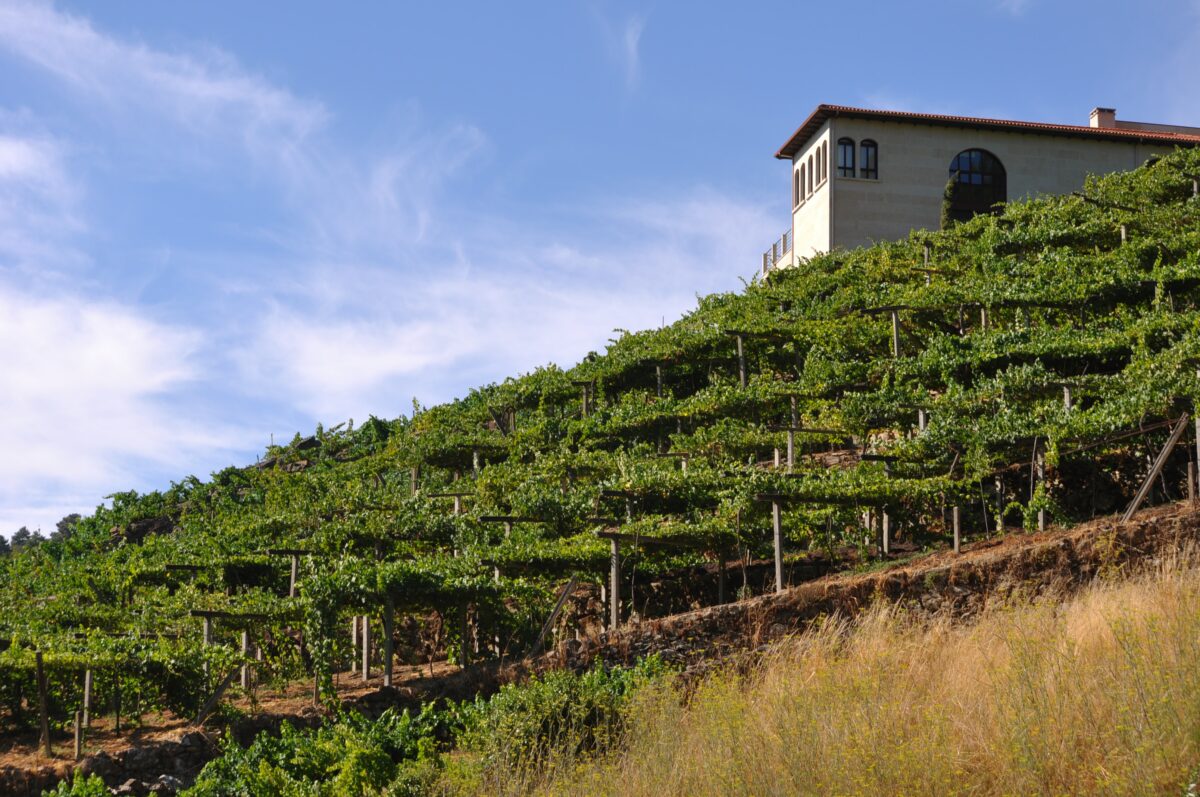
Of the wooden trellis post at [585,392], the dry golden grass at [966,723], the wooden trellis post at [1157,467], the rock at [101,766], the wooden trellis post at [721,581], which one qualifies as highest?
the wooden trellis post at [585,392]

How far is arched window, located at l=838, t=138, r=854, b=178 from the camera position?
38031 millimetres

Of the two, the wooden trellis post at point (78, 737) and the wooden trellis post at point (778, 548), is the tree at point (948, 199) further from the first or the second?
the wooden trellis post at point (78, 737)

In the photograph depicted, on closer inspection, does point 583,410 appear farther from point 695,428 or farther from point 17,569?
point 17,569

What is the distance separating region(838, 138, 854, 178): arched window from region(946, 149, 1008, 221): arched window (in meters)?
3.10

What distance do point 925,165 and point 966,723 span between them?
3286cm

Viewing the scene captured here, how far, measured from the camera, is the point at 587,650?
13.3 metres

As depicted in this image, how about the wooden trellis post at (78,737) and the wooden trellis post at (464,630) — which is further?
the wooden trellis post at (464,630)

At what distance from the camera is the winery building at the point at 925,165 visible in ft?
124

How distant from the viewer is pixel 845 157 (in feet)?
125

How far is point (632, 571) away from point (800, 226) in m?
26.1

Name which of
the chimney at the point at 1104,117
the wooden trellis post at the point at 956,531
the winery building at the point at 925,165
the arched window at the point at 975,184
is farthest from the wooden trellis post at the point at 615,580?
the chimney at the point at 1104,117

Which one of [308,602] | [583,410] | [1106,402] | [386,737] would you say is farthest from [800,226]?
[386,737]

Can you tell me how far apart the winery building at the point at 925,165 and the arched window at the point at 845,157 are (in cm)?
3

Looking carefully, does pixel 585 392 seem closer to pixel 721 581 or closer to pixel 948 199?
pixel 721 581
